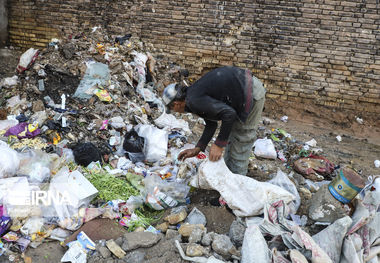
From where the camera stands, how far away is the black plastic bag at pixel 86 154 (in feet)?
12.1

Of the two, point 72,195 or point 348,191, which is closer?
point 348,191

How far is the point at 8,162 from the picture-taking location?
2.93m

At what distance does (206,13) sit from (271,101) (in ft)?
7.11

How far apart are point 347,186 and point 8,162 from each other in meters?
3.12

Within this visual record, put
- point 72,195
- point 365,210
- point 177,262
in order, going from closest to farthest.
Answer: point 177,262 → point 365,210 → point 72,195

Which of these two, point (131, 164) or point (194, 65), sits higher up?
point (194, 65)

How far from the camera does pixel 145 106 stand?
519cm

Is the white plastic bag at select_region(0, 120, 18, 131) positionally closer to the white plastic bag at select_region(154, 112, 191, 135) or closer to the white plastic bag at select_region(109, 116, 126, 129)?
the white plastic bag at select_region(109, 116, 126, 129)

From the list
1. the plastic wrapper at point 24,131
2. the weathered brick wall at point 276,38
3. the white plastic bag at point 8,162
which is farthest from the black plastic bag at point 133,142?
the weathered brick wall at point 276,38

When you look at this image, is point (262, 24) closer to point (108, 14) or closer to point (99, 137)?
point (108, 14)

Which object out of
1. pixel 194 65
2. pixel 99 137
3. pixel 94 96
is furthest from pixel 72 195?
pixel 194 65

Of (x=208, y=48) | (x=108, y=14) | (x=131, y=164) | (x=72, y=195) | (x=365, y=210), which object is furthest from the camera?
(x=108, y=14)

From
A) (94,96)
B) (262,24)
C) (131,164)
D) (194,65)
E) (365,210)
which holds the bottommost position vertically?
(131,164)

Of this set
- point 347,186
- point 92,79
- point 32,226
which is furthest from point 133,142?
point 347,186
